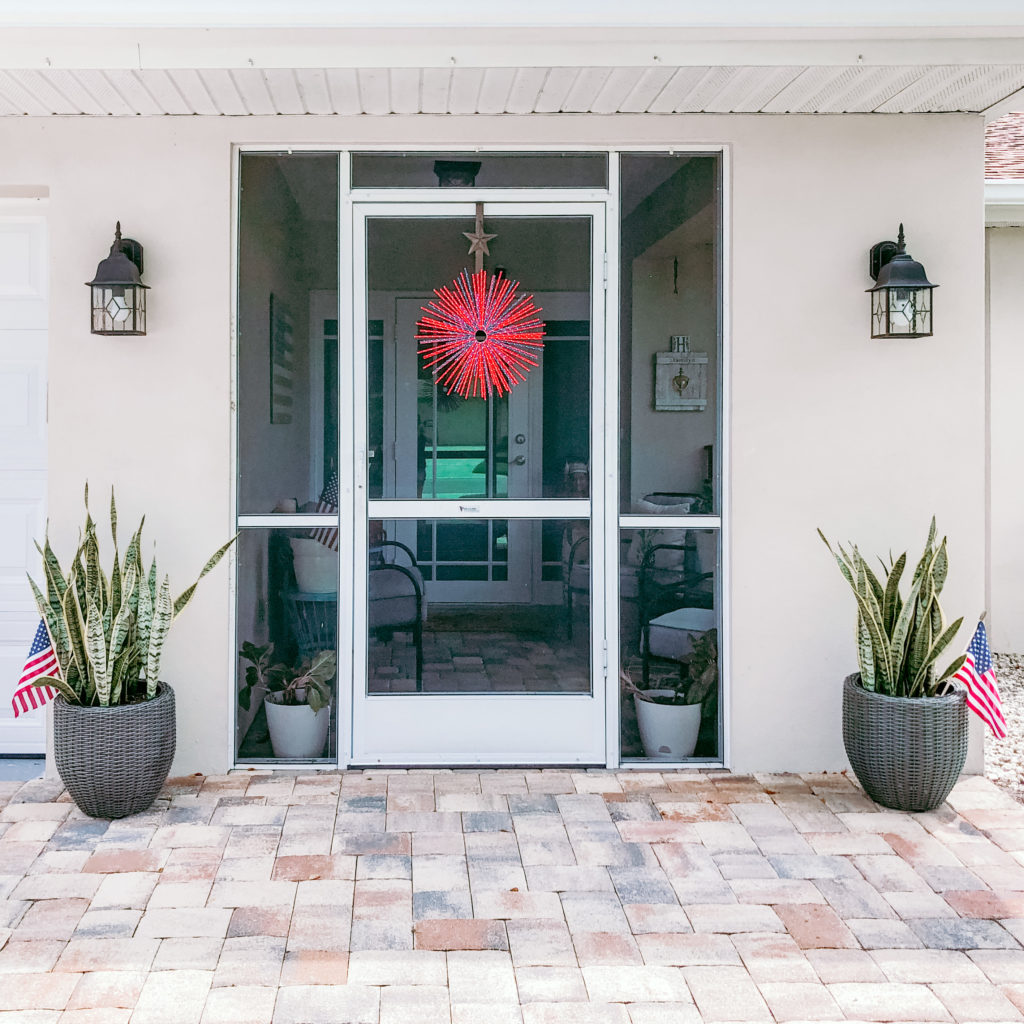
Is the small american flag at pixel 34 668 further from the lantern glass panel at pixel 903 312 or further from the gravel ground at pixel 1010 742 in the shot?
the gravel ground at pixel 1010 742

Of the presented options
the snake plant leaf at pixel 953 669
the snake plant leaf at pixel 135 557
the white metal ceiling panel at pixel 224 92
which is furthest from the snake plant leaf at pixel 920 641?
the white metal ceiling panel at pixel 224 92

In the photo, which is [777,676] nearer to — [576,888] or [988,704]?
[988,704]

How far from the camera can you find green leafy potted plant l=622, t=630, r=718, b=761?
13.1 ft

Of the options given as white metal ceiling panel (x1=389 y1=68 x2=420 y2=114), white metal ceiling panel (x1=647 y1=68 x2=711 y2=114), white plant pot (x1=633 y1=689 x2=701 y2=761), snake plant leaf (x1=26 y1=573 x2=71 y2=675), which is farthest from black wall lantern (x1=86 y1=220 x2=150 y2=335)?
white plant pot (x1=633 y1=689 x2=701 y2=761)

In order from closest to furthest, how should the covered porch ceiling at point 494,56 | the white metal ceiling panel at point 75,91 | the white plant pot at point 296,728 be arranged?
the covered porch ceiling at point 494,56
the white metal ceiling panel at point 75,91
the white plant pot at point 296,728

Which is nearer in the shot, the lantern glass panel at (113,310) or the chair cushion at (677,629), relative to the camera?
the lantern glass panel at (113,310)

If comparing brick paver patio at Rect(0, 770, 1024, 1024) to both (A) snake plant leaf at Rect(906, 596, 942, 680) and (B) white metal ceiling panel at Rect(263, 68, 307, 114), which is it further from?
(B) white metal ceiling panel at Rect(263, 68, 307, 114)

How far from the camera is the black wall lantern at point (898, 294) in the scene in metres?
3.64

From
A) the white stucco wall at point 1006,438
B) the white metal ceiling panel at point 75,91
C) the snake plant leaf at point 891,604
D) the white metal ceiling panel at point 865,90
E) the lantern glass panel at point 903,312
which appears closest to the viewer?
the white metal ceiling panel at point 75,91

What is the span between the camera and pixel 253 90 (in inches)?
137

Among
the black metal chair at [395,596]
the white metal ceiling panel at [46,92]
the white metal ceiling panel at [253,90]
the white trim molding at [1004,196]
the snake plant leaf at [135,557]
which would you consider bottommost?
the black metal chair at [395,596]

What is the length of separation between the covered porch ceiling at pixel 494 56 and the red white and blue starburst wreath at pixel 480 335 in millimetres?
675

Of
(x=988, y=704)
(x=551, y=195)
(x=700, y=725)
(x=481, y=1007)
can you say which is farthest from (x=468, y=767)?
(x=551, y=195)

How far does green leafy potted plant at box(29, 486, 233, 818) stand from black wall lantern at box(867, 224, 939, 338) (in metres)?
2.61
